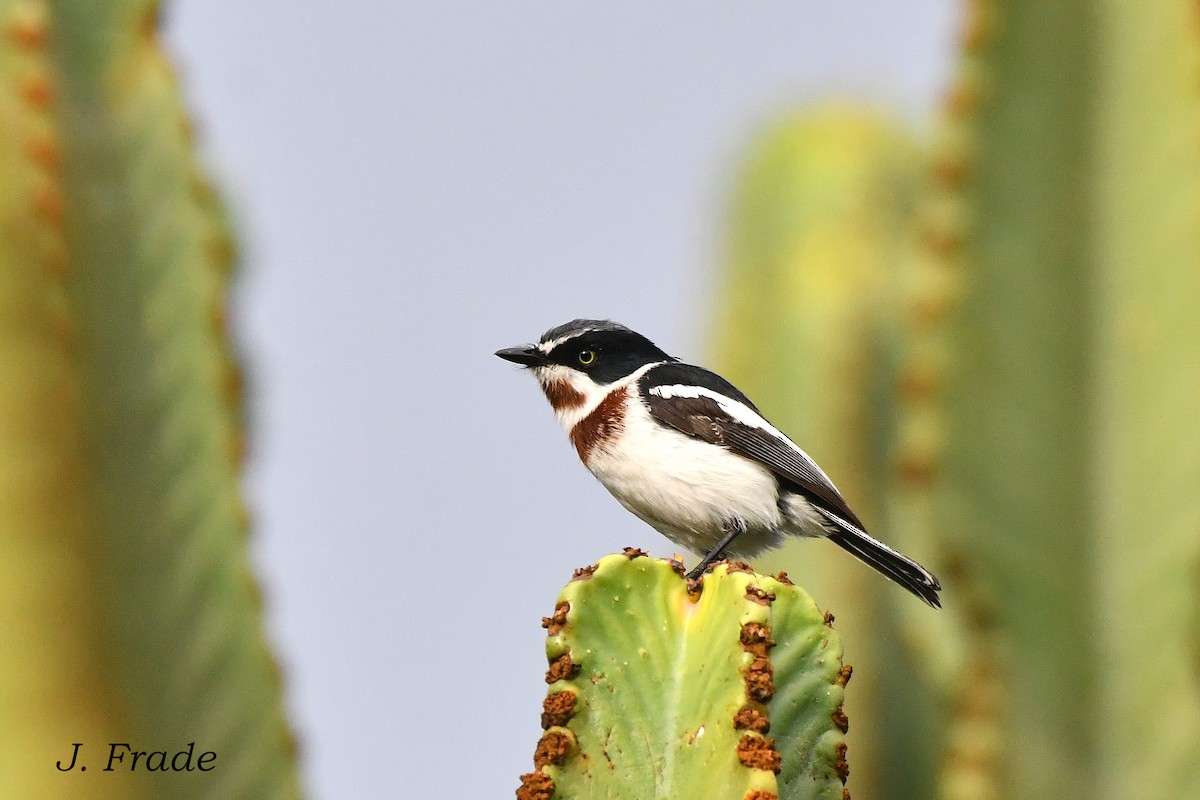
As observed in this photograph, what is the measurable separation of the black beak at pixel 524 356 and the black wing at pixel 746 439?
21.4 inches

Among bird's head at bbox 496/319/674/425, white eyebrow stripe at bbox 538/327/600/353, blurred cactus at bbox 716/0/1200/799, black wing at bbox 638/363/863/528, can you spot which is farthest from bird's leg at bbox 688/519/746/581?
white eyebrow stripe at bbox 538/327/600/353

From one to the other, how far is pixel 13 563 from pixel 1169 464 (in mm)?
4107

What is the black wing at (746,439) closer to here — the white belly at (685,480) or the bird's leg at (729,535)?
the white belly at (685,480)

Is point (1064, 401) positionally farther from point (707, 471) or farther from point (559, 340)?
point (559, 340)

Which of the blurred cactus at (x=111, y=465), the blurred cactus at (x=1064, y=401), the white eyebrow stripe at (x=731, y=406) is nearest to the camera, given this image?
the blurred cactus at (x=111, y=465)

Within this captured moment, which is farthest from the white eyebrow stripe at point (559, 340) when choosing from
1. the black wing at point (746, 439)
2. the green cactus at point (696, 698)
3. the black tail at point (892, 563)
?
the green cactus at point (696, 698)

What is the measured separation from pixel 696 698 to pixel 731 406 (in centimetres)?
239

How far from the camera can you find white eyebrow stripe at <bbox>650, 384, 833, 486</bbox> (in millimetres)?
6266

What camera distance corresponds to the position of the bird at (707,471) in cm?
607

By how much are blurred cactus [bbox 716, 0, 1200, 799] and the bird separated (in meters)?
0.34

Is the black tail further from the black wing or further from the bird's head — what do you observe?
the bird's head

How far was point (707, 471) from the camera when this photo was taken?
6.09 metres

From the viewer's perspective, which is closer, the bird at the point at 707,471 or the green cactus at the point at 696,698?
the green cactus at the point at 696,698

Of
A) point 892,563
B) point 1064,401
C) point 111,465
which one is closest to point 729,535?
point 892,563
